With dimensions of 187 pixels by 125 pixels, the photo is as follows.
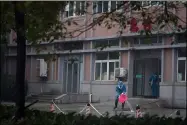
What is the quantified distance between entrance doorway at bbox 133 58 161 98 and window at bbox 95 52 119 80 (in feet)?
5.05

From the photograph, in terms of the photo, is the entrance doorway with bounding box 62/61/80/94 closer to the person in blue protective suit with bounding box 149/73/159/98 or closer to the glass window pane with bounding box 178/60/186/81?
the person in blue protective suit with bounding box 149/73/159/98

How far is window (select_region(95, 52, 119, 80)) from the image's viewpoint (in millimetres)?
24516

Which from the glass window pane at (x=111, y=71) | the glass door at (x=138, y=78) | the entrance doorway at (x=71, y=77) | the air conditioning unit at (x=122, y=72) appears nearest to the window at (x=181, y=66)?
the glass door at (x=138, y=78)

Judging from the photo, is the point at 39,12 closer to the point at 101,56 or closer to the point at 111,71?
the point at 111,71

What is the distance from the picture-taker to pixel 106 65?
2509 centimetres

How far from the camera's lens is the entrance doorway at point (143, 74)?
23062 millimetres

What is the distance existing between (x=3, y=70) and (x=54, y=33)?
935 inches

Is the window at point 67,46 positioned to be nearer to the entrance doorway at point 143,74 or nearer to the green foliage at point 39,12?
the green foliage at point 39,12

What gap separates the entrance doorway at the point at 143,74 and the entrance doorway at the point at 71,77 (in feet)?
16.6

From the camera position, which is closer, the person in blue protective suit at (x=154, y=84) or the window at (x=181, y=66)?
the window at (x=181, y=66)

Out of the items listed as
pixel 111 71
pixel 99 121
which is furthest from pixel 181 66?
pixel 99 121

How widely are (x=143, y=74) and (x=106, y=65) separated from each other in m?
2.82

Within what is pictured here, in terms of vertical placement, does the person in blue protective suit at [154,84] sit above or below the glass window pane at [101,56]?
below

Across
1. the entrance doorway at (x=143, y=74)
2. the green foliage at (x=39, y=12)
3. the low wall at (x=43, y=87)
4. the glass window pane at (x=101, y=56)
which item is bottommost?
the low wall at (x=43, y=87)
